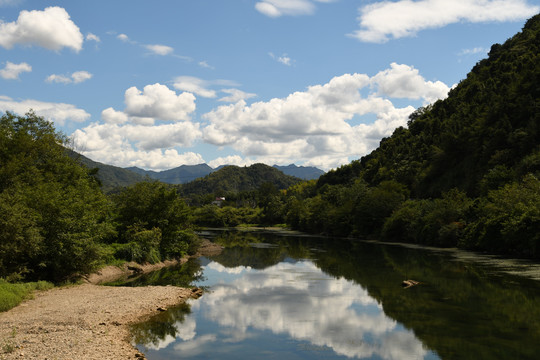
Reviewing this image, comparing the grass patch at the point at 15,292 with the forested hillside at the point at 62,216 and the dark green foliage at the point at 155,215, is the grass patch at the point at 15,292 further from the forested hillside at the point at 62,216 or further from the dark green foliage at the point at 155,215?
the dark green foliage at the point at 155,215

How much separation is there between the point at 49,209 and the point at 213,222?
150m

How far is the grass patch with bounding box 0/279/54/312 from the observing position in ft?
79.6

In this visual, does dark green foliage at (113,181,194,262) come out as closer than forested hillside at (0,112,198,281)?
No

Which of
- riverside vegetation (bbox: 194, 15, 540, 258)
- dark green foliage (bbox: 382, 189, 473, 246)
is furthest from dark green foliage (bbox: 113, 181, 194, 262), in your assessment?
dark green foliage (bbox: 382, 189, 473, 246)

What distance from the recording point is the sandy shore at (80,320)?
1678 centimetres

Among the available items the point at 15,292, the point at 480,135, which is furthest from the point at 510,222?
the point at 15,292

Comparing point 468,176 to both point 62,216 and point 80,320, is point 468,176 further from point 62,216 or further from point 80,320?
point 80,320

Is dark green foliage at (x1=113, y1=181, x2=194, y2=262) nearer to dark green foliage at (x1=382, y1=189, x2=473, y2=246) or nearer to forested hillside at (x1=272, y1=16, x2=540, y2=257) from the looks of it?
forested hillside at (x1=272, y1=16, x2=540, y2=257)

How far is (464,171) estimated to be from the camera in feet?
306

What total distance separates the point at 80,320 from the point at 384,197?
8396 cm

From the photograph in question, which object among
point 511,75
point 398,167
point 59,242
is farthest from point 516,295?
point 398,167

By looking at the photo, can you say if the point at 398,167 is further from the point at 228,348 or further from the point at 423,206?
the point at 228,348

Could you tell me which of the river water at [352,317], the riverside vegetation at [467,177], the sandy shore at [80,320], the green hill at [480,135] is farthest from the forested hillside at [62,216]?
the green hill at [480,135]

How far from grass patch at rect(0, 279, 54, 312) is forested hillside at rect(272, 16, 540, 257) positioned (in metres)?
47.7
